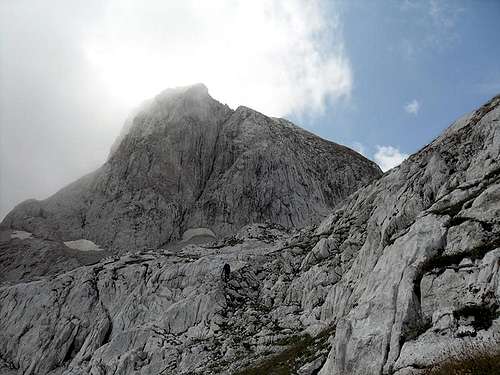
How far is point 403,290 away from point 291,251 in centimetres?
4973

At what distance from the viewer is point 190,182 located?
156875 millimetres

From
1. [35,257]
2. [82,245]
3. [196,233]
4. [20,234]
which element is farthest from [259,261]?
[20,234]

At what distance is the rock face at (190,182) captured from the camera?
14375 centimetres

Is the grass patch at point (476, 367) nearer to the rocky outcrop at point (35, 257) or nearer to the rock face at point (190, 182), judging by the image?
the rocky outcrop at point (35, 257)

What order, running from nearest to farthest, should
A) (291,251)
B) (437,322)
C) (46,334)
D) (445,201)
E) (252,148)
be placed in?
(437,322), (445,201), (291,251), (46,334), (252,148)

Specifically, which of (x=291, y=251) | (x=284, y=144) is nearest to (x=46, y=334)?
(x=291, y=251)

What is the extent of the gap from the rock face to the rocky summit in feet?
1.93

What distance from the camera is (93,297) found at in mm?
86062

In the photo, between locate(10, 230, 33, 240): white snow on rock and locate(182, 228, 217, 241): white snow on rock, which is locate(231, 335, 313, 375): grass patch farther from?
locate(10, 230, 33, 240): white snow on rock

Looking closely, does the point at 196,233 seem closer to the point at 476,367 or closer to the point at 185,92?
the point at 185,92

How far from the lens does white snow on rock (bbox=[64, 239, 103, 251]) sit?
13538 centimetres

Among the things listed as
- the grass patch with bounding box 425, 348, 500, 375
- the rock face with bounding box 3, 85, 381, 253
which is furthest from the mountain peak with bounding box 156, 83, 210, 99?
the grass patch with bounding box 425, 348, 500, 375

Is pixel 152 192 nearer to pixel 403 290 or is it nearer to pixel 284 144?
pixel 284 144

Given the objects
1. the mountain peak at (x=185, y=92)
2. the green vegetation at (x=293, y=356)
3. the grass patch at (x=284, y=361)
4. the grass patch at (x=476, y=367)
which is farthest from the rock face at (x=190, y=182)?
the grass patch at (x=476, y=367)
